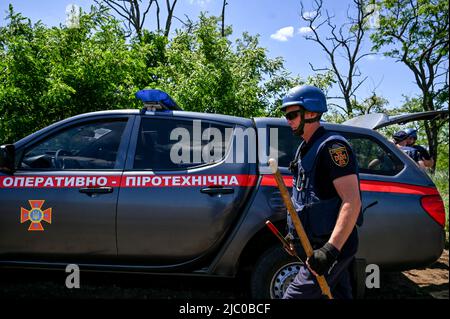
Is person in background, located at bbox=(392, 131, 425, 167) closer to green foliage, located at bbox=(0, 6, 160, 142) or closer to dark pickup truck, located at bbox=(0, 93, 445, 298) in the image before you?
dark pickup truck, located at bbox=(0, 93, 445, 298)

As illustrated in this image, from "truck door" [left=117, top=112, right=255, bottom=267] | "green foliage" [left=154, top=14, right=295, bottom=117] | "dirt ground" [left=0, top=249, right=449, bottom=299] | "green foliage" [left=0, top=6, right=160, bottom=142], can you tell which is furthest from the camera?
"green foliage" [left=154, top=14, right=295, bottom=117]

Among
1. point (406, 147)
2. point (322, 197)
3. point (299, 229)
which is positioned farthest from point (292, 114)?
point (406, 147)

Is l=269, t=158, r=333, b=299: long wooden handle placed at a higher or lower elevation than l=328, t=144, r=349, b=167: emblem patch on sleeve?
lower

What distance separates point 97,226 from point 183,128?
1.03m

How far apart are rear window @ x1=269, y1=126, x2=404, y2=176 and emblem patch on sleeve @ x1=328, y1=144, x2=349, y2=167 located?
1068mm

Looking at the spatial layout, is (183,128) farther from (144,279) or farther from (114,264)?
(144,279)

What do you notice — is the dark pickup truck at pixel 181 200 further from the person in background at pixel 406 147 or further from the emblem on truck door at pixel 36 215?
the person in background at pixel 406 147

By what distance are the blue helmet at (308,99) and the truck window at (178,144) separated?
99cm

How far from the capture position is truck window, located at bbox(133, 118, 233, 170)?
297 centimetres

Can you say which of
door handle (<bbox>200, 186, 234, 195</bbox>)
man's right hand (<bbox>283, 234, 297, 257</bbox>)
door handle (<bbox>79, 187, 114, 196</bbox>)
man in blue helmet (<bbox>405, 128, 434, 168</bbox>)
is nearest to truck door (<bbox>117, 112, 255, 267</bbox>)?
door handle (<bbox>200, 186, 234, 195</bbox>)

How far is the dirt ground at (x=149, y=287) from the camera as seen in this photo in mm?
3373

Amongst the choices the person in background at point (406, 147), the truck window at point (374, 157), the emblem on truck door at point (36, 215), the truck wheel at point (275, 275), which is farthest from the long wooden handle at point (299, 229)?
the person in background at point (406, 147)

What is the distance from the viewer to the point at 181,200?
2.82 metres

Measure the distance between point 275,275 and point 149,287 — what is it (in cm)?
150
